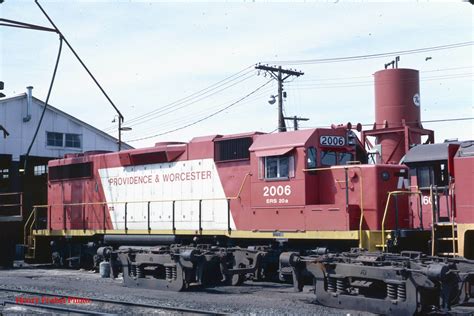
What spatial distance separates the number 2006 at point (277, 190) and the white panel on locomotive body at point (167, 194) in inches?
54.9

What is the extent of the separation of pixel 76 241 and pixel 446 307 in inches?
523

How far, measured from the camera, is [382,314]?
974cm

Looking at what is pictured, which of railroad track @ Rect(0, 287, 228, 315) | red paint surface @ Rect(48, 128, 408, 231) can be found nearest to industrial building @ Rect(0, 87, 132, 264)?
red paint surface @ Rect(48, 128, 408, 231)

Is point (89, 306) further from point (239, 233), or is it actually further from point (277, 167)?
point (277, 167)

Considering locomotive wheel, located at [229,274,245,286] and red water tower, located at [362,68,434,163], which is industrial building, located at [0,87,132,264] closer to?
locomotive wheel, located at [229,274,245,286]

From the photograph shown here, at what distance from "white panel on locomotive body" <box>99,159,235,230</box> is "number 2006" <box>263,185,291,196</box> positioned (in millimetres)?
1394

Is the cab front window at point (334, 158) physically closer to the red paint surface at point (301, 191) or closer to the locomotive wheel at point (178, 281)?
the red paint surface at point (301, 191)

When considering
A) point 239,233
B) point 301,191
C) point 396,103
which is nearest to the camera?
point 301,191

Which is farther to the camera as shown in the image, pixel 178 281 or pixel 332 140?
pixel 332 140

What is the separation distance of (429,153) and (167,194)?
302 inches

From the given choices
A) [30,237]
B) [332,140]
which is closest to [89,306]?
[332,140]

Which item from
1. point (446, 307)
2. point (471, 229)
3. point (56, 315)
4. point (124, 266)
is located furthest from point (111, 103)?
point (446, 307)

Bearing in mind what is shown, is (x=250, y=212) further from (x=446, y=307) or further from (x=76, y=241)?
(x=76, y=241)

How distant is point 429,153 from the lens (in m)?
17.3
